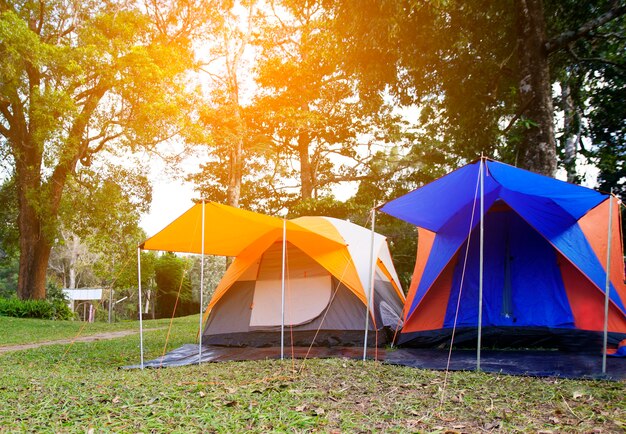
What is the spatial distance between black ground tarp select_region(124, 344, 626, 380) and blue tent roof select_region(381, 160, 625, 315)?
90 cm

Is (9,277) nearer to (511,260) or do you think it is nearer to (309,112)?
(309,112)

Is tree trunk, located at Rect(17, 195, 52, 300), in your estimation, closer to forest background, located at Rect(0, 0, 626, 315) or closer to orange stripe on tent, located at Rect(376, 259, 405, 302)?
forest background, located at Rect(0, 0, 626, 315)

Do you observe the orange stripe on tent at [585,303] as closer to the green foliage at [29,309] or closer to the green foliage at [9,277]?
the green foliage at [29,309]

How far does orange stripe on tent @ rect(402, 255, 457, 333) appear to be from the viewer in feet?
20.6

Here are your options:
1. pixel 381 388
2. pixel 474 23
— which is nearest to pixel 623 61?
pixel 474 23

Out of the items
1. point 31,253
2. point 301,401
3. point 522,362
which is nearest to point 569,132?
point 522,362

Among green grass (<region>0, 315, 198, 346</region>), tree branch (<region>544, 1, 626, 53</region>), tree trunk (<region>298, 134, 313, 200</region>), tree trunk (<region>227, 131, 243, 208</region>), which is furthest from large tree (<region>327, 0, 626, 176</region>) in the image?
green grass (<region>0, 315, 198, 346</region>)

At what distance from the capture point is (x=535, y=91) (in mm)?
7406

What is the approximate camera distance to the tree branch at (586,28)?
6.89 m

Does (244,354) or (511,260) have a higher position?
(511,260)

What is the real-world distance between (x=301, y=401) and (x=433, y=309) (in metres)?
3.44

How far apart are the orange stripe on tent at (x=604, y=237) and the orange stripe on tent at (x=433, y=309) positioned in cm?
171

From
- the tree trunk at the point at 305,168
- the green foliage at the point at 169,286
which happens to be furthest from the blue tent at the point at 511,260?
the green foliage at the point at 169,286

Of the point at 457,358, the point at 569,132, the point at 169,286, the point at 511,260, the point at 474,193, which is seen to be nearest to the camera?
the point at 457,358
